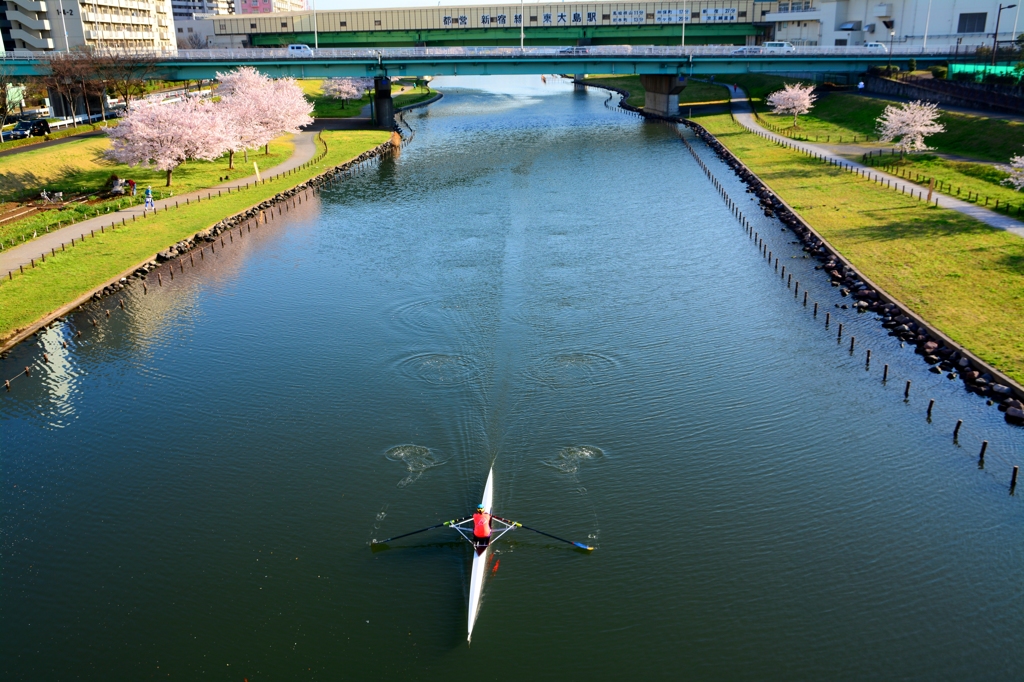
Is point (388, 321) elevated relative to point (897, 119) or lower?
lower

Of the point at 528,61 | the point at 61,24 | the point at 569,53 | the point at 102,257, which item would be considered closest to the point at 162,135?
the point at 102,257

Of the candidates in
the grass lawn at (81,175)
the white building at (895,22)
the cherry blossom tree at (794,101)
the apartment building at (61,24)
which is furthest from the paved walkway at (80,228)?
the white building at (895,22)

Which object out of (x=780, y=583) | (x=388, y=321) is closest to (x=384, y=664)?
(x=780, y=583)

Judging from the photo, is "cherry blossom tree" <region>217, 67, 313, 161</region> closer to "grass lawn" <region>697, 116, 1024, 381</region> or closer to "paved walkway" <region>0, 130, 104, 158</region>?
"paved walkway" <region>0, 130, 104, 158</region>

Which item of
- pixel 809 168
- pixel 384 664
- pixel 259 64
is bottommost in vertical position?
pixel 384 664

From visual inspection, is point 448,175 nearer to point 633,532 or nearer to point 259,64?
point 259,64

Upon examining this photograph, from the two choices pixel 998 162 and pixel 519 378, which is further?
pixel 998 162

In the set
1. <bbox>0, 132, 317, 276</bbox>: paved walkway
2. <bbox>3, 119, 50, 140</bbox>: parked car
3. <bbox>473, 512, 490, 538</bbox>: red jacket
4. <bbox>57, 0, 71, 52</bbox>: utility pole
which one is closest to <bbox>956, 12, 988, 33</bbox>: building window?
<bbox>0, 132, 317, 276</bbox>: paved walkway
